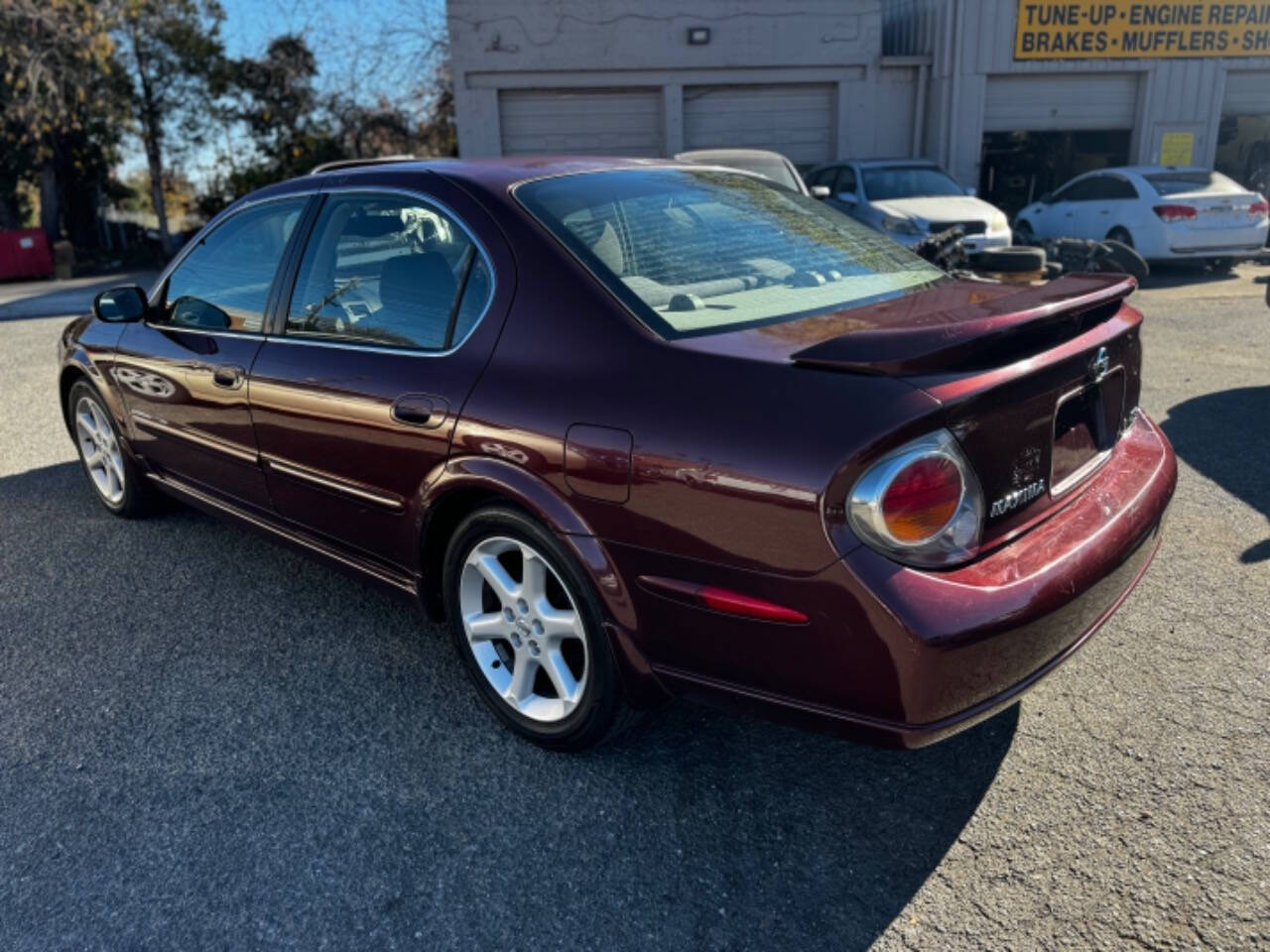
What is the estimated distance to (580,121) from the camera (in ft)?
53.2

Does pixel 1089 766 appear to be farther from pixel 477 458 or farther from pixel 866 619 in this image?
pixel 477 458

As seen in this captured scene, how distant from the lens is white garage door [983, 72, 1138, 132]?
55.5 ft

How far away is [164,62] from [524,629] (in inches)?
888

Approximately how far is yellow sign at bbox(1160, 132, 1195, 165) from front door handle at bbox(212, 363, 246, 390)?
1852 cm

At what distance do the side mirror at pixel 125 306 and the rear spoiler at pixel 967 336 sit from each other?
3.15 m

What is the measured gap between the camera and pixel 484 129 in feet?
51.7

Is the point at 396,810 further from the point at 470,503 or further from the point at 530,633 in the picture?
the point at 470,503

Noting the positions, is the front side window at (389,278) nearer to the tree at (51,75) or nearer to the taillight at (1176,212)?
the taillight at (1176,212)

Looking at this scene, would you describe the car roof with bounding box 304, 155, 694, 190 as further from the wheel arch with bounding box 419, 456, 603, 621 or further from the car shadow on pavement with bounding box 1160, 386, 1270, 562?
the car shadow on pavement with bounding box 1160, 386, 1270, 562

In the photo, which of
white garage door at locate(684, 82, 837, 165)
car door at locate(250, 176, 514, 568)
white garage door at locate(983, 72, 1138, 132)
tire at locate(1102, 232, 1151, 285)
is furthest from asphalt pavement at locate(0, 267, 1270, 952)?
white garage door at locate(983, 72, 1138, 132)

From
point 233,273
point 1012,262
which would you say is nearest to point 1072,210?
point 1012,262

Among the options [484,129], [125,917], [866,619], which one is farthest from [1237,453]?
[484,129]

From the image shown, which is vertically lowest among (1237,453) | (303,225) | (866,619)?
(1237,453)

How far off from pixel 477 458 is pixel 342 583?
1604 mm
